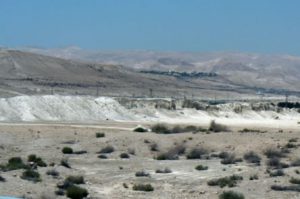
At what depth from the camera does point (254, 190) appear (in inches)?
1183

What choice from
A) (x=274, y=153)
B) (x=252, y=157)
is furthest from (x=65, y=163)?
(x=274, y=153)

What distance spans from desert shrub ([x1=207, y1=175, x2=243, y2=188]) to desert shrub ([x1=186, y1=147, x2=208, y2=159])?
1047 centimetres

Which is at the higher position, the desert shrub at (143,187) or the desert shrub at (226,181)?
the desert shrub at (226,181)

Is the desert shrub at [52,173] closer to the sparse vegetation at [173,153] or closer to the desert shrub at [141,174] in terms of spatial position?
the desert shrub at [141,174]

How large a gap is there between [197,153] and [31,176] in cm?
1423

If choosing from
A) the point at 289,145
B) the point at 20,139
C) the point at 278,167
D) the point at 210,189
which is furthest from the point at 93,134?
the point at 210,189

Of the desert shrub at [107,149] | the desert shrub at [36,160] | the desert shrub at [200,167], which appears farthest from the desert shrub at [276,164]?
the desert shrub at [107,149]

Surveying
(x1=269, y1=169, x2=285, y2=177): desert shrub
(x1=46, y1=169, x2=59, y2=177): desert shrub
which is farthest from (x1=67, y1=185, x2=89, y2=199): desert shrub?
(x1=269, y1=169, x2=285, y2=177): desert shrub

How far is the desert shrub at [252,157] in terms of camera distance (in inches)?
1606

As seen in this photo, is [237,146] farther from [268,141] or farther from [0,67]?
[0,67]

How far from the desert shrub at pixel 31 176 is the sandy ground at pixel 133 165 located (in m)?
0.28

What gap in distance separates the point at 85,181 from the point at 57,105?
60.0 meters

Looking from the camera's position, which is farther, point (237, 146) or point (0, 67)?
point (0, 67)

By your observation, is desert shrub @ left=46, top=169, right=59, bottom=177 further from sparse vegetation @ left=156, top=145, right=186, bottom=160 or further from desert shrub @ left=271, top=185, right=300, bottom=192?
sparse vegetation @ left=156, top=145, right=186, bottom=160
